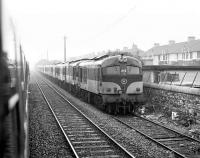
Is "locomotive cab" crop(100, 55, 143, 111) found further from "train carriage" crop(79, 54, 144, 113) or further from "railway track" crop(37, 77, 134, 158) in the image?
"railway track" crop(37, 77, 134, 158)

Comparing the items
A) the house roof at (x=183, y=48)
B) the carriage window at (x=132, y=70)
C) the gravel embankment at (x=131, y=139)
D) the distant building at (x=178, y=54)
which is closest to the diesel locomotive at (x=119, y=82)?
the carriage window at (x=132, y=70)

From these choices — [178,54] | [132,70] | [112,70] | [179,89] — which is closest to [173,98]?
[179,89]

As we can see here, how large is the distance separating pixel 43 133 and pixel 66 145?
6.08 feet

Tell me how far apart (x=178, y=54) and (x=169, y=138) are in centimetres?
4580

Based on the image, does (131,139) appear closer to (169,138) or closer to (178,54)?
(169,138)

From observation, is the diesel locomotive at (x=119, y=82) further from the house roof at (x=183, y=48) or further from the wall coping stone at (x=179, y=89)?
the house roof at (x=183, y=48)

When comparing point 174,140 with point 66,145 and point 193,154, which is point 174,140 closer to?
point 193,154

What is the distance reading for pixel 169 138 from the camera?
9898mm

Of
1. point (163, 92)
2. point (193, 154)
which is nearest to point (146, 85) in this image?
point (163, 92)

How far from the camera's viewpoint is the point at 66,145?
9.07 meters

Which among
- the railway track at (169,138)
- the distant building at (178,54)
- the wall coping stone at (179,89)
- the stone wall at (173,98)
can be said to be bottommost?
the railway track at (169,138)

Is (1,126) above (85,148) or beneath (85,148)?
above

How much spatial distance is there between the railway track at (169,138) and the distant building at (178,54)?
3488 centimetres

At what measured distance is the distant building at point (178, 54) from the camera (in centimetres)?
4919
